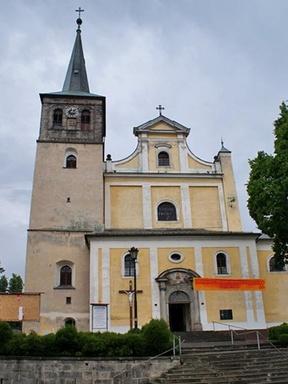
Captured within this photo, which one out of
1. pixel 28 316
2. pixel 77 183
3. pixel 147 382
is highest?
pixel 77 183

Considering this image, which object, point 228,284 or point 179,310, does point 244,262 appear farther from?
point 179,310

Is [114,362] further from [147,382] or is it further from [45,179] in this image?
[45,179]

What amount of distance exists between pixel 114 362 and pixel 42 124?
21.5m

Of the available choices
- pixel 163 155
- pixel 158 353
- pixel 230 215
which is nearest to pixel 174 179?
pixel 163 155

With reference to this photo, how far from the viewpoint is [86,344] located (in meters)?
16.5

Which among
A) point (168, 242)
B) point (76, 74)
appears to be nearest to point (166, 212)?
point (168, 242)

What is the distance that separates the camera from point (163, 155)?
32.6 m

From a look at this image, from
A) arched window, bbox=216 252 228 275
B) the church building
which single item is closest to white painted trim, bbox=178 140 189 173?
the church building

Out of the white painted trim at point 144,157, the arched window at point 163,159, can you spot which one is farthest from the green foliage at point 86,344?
the arched window at point 163,159

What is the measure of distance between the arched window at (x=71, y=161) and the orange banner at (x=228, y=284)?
1253 centimetres

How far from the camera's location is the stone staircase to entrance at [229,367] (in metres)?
14.9

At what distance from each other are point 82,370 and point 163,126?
21280 millimetres

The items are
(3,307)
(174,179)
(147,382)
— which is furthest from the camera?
(174,179)

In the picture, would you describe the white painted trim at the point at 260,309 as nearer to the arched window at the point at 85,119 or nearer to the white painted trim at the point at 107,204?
the white painted trim at the point at 107,204
